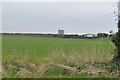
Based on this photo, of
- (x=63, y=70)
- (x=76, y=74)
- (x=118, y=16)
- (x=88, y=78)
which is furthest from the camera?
(x=118, y=16)

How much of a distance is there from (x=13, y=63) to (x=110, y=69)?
12.4 ft

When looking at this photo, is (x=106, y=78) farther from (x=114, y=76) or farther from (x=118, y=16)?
(x=118, y=16)

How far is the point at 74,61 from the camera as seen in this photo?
34.9ft

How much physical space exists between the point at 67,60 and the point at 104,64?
57.9 inches

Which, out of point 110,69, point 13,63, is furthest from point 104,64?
point 13,63

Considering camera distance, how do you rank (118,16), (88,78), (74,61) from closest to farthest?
(88,78) → (74,61) → (118,16)

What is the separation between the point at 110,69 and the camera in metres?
9.71

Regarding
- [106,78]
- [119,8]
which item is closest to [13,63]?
[106,78]

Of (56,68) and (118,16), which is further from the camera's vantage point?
(118,16)

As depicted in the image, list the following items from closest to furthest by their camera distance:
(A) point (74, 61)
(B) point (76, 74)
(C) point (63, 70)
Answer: (B) point (76, 74)
(C) point (63, 70)
(A) point (74, 61)

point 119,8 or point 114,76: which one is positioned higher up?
point 119,8

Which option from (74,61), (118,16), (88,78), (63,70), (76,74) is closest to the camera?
(88,78)

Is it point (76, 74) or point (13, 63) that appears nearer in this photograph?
point (76, 74)

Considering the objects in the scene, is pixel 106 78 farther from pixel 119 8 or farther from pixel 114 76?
pixel 119 8
